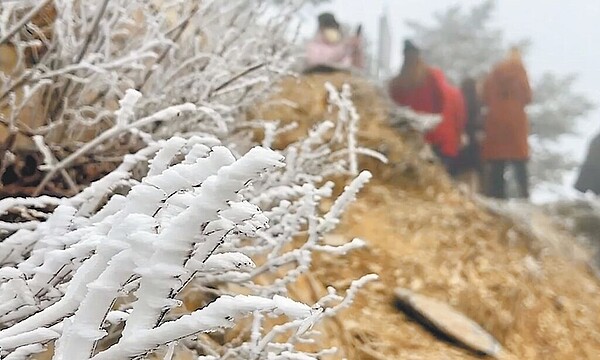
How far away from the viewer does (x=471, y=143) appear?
11.1ft

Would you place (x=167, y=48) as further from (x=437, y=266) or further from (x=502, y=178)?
(x=502, y=178)

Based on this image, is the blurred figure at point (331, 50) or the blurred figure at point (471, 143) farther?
the blurred figure at point (331, 50)

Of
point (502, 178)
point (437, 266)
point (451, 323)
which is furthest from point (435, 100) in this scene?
point (451, 323)

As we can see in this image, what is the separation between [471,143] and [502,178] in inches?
9.6

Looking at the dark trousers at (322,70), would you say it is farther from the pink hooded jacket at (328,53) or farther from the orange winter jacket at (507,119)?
the orange winter jacket at (507,119)

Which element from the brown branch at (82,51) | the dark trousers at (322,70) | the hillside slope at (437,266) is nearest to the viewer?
the brown branch at (82,51)

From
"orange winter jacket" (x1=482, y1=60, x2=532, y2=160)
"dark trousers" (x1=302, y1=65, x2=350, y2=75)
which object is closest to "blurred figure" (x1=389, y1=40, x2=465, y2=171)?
"orange winter jacket" (x1=482, y1=60, x2=532, y2=160)

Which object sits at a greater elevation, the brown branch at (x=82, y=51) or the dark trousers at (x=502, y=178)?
the brown branch at (x=82, y=51)

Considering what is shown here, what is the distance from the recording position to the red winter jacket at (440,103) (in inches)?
130

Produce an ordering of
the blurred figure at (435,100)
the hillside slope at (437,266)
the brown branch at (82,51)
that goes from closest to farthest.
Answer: the brown branch at (82,51), the hillside slope at (437,266), the blurred figure at (435,100)

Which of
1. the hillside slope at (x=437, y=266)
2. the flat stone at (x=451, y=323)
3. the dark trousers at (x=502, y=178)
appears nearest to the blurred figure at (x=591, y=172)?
the dark trousers at (x=502, y=178)

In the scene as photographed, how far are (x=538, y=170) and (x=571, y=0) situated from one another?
200cm

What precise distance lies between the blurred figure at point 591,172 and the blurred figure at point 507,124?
0.90ft

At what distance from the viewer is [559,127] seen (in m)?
5.75
